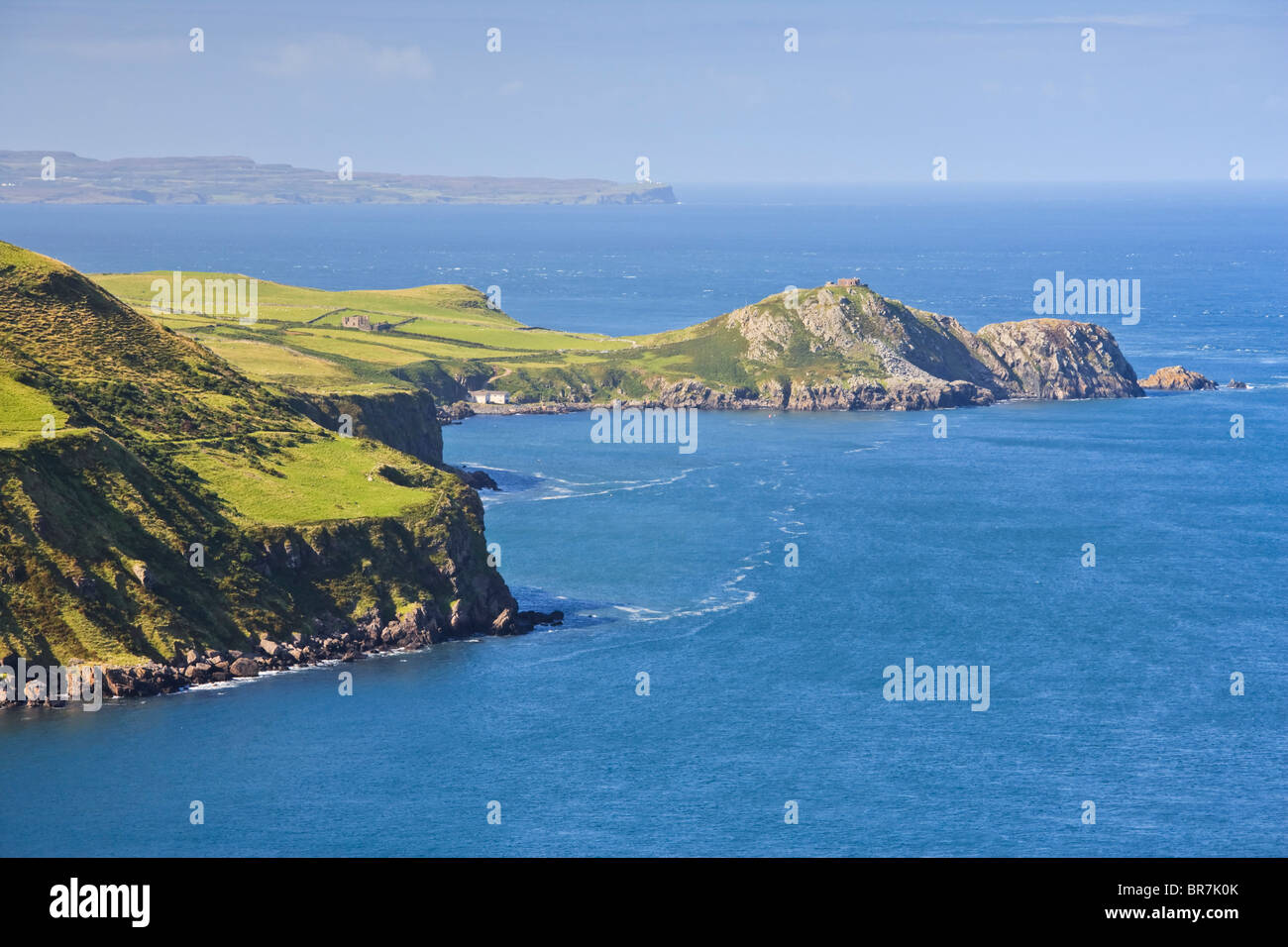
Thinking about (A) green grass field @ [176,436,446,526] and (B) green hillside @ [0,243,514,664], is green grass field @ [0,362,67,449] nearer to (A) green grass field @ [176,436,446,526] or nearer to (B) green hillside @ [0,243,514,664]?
(B) green hillside @ [0,243,514,664]

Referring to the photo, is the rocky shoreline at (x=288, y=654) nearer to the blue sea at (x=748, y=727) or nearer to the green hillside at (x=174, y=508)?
the green hillside at (x=174, y=508)

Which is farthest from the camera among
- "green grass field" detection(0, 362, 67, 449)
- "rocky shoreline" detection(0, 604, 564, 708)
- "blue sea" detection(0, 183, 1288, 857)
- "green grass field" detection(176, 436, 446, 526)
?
"green grass field" detection(176, 436, 446, 526)

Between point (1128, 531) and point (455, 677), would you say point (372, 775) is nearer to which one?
point (455, 677)

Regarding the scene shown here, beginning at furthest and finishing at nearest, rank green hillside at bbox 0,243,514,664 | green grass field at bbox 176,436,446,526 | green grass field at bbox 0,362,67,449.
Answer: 1. green grass field at bbox 176,436,446,526
2. green grass field at bbox 0,362,67,449
3. green hillside at bbox 0,243,514,664

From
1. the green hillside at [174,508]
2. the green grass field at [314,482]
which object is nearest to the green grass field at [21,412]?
the green hillside at [174,508]

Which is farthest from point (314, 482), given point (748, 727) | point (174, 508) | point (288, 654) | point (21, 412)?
point (748, 727)

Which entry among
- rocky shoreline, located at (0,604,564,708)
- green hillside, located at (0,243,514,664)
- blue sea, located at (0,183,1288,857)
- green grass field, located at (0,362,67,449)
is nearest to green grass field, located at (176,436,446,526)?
green hillside, located at (0,243,514,664)
